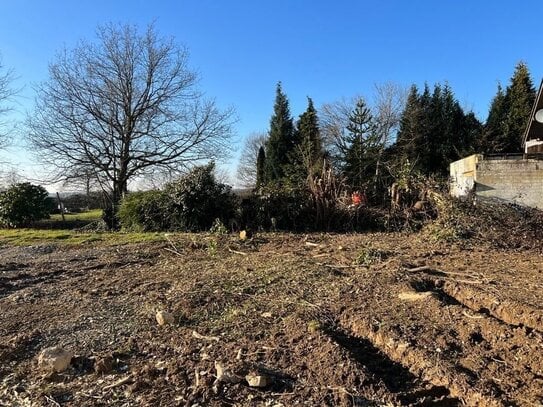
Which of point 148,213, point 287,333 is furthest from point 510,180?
point 148,213

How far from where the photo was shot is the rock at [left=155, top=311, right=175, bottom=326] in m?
3.78

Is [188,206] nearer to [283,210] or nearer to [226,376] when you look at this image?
[283,210]

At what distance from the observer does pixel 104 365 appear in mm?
2953

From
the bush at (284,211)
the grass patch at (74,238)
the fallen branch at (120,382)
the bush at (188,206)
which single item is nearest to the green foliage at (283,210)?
the bush at (284,211)

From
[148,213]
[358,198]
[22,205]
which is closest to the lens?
[358,198]

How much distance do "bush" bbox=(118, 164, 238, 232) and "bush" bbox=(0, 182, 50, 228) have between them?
16.8 ft

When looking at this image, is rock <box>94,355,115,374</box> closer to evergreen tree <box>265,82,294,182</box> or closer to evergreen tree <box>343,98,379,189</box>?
evergreen tree <box>343,98,379,189</box>

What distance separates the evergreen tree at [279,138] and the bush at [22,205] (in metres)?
13.0

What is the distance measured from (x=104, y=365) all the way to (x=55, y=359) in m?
0.35

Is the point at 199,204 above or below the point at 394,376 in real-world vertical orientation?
above

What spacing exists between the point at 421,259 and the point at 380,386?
3917 mm

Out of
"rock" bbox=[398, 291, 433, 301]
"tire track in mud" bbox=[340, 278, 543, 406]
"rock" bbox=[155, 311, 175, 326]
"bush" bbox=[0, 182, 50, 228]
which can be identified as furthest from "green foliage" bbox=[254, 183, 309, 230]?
"bush" bbox=[0, 182, 50, 228]

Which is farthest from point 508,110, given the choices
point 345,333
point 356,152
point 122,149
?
point 345,333

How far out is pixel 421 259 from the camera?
20.2 ft
